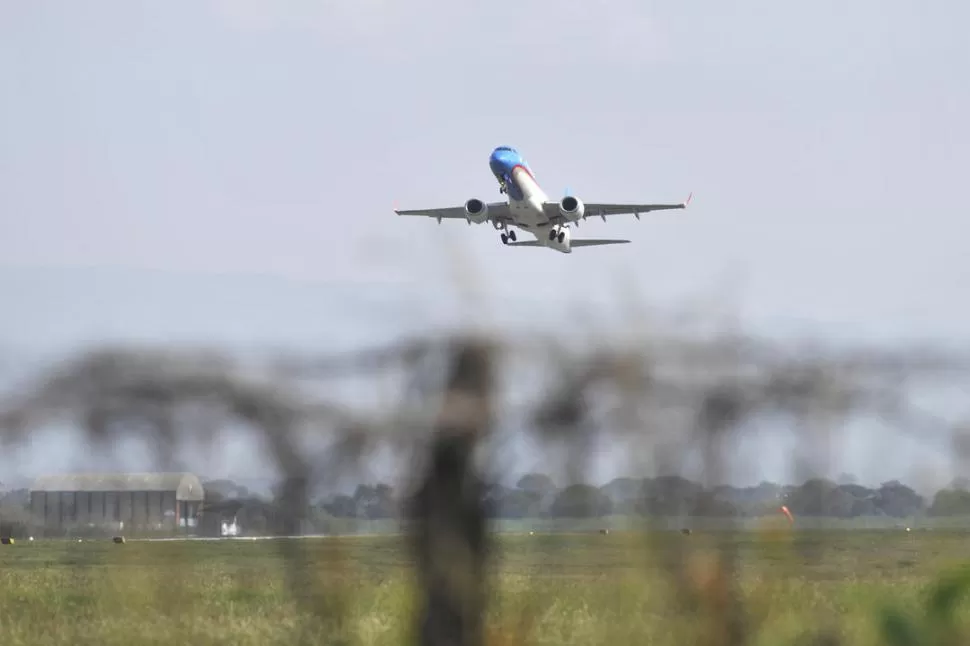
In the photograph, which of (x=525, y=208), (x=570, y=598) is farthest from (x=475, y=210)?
(x=570, y=598)

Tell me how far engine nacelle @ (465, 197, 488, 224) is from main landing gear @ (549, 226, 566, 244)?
4.48 meters

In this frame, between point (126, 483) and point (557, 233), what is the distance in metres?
75.7

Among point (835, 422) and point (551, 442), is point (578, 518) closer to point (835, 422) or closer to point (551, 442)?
point (551, 442)

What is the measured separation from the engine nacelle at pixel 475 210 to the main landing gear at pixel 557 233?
4.48 metres

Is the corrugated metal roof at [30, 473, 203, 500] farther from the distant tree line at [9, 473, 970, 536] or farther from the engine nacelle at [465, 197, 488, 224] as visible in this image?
the engine nacelle at [465, 197, 488, 224]

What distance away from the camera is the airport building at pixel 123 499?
12.6ft

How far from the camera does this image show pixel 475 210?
77250mm

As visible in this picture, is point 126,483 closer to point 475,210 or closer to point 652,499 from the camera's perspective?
point 652,499

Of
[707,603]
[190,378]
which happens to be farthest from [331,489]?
[707,603]

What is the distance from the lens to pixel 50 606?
28.4 ft

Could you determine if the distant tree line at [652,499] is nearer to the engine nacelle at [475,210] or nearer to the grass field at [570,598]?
the grass field at [570,598]

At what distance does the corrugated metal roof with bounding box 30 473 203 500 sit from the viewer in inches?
147

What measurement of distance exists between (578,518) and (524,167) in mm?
76860

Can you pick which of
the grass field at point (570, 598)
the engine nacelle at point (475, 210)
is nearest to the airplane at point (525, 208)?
the engine nacelle at point (475, 210)
